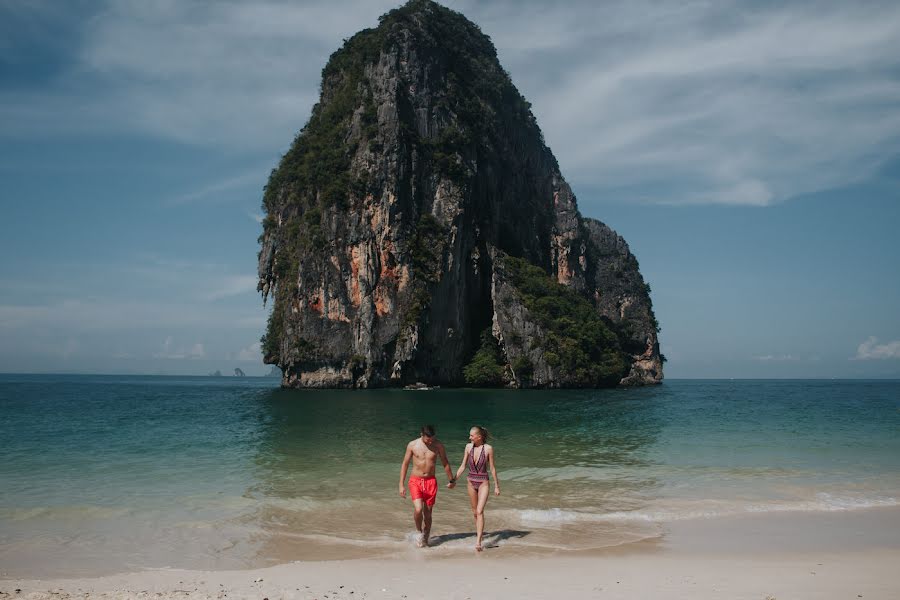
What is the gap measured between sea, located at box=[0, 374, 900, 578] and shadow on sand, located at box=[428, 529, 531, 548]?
4 cm

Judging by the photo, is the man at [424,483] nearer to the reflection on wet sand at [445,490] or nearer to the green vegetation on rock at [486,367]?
the reflection on wet sand at [445,490]

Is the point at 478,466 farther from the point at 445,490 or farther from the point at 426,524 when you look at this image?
the point at 445,490

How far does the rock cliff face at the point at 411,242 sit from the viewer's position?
179 ft

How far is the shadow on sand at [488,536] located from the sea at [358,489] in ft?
0.13

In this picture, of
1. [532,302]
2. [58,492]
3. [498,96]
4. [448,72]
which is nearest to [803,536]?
[58,492]

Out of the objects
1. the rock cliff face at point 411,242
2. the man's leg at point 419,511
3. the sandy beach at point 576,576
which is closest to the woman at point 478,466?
the man's leg at point 419,511

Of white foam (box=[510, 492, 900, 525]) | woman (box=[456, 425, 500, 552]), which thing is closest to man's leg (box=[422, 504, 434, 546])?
woman (box=[456, 425, 500, 552])

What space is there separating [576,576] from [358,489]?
5581 mm

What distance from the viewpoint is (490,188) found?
65.6m

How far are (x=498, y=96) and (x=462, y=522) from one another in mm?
67135

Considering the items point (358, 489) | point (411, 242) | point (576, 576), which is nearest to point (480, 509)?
point (576, 576)

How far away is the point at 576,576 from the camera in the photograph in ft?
20.9

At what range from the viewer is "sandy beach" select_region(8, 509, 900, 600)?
5.78 meters

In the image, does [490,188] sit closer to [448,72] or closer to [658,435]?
[448,72]
